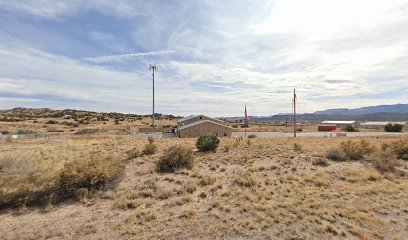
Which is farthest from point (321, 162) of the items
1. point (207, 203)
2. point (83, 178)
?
point (83, 178)

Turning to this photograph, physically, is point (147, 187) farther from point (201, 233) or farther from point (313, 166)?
point (313, 166)

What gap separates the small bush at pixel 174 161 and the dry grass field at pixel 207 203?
0.54m

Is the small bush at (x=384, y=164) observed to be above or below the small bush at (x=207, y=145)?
below

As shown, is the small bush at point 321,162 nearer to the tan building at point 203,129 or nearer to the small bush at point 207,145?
the small bush at point 207,145

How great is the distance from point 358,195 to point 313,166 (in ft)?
18.7

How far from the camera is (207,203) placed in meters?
9.27

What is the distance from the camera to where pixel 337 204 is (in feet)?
29.5

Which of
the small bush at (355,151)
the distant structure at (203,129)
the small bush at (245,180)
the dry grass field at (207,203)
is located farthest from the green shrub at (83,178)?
the distant structure at (203,129)

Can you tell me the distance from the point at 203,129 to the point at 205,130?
531 millimetres

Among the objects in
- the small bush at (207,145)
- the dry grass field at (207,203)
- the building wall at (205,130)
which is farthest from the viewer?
the building wall at (205,130)

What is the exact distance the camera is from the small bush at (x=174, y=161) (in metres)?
14.4

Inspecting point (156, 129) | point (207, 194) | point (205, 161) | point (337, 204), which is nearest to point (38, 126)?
point (156, 129)

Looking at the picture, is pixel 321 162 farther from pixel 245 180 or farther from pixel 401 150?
pixel 401 150

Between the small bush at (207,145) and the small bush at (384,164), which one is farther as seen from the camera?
the small bush at (207,145)
